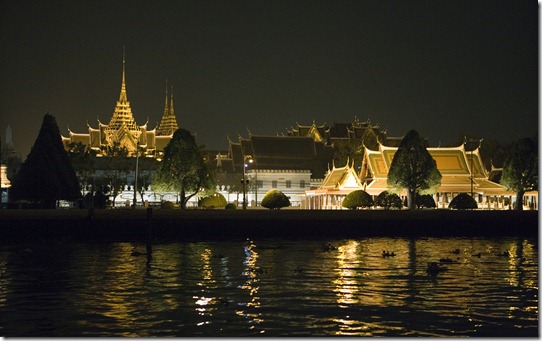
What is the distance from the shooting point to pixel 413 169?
68.0m

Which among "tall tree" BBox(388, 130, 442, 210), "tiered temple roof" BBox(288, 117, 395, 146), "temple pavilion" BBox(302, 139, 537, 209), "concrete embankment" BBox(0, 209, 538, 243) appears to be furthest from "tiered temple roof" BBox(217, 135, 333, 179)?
"concrete embankment" BBox(0, 209, 538, 243)

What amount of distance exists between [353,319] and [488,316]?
9.68 feet

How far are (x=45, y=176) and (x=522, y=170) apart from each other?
37.3m

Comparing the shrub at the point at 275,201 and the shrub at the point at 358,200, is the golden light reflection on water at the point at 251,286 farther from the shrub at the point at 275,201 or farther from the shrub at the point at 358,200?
the shrub at the point at 275,201

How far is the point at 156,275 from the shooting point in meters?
26.4

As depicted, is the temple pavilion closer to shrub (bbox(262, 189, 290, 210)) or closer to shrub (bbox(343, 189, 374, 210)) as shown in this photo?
shrub (bbox(343, 189, 374, 210))

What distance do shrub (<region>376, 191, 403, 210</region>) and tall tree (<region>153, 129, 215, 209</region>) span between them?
14233 mm

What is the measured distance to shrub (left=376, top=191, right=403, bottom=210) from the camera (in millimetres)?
68938

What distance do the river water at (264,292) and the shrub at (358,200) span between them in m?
32.8

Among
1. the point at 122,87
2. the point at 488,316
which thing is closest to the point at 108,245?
the point at 488,316

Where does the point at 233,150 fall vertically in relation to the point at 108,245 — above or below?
above

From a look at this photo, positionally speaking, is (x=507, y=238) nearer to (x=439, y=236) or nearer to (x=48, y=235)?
(x=439, y=236)

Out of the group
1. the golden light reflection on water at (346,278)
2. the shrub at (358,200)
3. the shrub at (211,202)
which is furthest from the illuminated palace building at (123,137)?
the golden light reflection on water at (346,278)

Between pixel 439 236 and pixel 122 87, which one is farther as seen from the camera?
pixel 122 87
